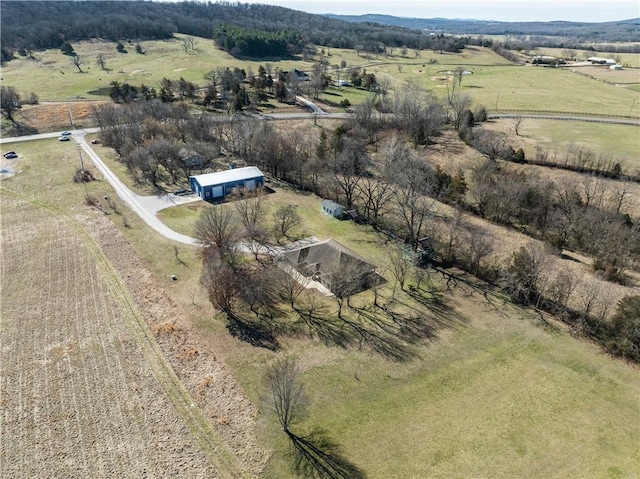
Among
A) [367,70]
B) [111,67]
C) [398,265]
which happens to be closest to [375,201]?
[398,265]

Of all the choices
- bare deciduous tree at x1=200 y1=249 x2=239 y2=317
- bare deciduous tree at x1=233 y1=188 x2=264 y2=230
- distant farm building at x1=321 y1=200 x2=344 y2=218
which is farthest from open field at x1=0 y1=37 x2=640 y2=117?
bare deciduous tree at x1=200 y1=249 x2=239 y2=317

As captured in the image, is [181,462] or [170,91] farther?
[170,91]

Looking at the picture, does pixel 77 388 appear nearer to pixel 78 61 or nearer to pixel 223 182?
pixel 223 182

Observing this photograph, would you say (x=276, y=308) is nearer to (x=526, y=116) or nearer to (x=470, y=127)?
(x=470, y=127)

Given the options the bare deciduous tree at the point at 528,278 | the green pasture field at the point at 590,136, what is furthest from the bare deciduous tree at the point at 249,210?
the green pasture field at the point at 590,136

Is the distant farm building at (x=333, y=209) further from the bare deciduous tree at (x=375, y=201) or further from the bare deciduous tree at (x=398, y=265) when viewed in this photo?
the bare deciduous tree at (x=398, y=265)

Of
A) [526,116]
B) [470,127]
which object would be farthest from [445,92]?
[470,127]
